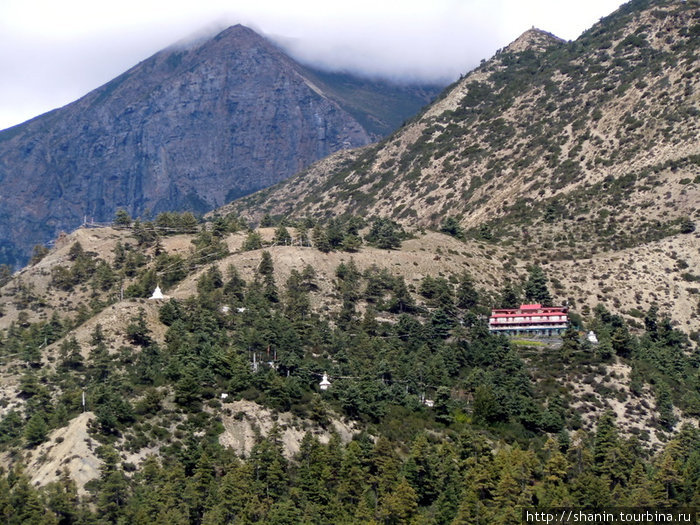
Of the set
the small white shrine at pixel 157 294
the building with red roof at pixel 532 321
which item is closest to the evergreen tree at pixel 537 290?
the building with red roof at pixel 532 321

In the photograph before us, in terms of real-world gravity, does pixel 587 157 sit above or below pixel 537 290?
above

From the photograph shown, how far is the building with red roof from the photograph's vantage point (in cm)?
11694

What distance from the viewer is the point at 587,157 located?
161250 millimetres

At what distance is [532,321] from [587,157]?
54.4 metres

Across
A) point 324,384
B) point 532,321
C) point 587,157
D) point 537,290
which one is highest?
point 587,157

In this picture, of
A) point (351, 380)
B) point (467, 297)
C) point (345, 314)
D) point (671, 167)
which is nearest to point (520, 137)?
point (671, 167)

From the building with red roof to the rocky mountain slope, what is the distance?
22.9 meters

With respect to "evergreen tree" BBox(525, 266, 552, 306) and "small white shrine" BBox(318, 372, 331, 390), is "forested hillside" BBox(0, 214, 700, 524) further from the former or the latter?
"small white shrine" BBox(318, 372, 331, 390)

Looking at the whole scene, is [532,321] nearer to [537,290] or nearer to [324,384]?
[537,290]

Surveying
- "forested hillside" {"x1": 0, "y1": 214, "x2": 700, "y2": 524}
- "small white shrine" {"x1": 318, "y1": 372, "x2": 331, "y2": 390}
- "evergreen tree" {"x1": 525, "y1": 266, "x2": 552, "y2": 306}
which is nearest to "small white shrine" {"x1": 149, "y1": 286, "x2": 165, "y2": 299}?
"forested hillside" {"x1": 0, "y1": 214, "x2": 700, "y2": 524}

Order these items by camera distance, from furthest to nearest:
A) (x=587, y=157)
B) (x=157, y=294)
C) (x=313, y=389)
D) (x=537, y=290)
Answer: (x=587, y=157) → (x=537, y=290) → (x=157, y=294) → (x=313, y=389)

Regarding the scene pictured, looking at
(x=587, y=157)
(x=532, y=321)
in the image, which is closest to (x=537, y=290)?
(x=532, y=321)

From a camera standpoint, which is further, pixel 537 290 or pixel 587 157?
pixel 587 157

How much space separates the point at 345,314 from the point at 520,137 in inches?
3160
